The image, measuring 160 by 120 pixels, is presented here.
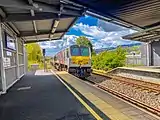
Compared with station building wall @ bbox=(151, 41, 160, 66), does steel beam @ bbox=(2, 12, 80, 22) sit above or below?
above

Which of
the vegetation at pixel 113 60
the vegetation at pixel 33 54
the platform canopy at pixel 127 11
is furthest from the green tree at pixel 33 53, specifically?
the platform canopy at pixel 127 11

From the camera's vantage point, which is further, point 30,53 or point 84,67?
point 30,53

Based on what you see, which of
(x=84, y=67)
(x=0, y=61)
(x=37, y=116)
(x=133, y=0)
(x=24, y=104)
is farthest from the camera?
(x=84, y=67)

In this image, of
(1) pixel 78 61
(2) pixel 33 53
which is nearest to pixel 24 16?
(1) pixel 78 61

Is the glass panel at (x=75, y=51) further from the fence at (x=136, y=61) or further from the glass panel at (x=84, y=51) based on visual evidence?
the fence at (x=136, y=61)

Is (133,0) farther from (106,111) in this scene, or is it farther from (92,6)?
(106,111)

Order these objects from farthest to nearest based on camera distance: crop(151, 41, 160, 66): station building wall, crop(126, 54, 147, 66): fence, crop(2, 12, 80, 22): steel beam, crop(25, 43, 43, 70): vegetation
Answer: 1. crop(25, 43, 43, 70): vegetation
2. crop(126, 54, 147, 66): fence
3. crop(151, 41, 160, 66): station building wall
4. crop(2, 12, 80, 22): steel beam

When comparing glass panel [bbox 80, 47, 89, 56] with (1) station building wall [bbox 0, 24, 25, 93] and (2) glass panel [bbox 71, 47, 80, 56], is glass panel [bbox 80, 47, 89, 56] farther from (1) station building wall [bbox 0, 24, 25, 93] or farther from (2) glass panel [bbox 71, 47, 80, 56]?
(1) station building wall [bbox 0, 24, 25, 93]

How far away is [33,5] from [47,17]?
276cm

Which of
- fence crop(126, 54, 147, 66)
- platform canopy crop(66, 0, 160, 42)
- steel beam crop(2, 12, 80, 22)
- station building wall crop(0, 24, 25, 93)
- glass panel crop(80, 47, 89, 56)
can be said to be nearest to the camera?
station building wall crop(0, 24, 25, 93)

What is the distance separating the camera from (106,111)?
274 inches

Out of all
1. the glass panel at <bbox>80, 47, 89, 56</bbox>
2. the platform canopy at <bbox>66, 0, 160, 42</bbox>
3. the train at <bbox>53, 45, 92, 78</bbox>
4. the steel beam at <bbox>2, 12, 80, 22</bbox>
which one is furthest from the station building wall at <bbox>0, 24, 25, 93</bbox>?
the glass panel at <bbox>80, 47, 89, 56</bbox>

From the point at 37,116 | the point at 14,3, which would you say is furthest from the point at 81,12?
the point at 37,116

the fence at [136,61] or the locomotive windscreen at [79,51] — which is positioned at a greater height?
the locomotive windscreen at [79,51]
